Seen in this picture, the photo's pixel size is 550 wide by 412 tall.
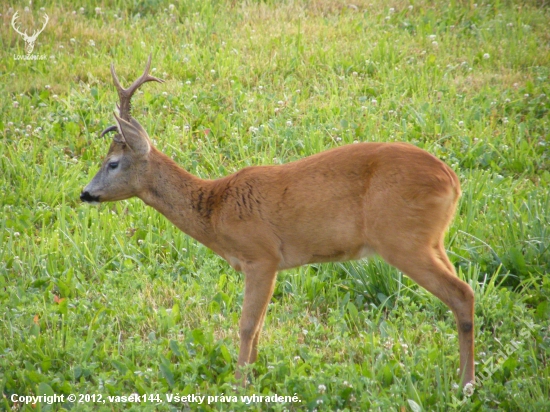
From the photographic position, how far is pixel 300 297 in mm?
5535

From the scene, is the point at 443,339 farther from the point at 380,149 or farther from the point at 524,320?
the point at 380,149

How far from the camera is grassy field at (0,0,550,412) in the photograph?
480 cm

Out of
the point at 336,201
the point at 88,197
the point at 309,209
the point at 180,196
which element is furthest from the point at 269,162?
the point at 336,201

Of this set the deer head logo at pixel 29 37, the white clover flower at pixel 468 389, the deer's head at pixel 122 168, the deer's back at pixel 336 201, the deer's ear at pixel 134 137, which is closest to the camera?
the white clover flower at pixel 468 389

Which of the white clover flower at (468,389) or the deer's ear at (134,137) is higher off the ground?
the deer's ear at (134,137)

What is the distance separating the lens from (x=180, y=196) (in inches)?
216

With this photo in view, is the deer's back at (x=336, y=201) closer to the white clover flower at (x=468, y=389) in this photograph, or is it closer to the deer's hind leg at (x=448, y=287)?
the deer's hind leg at (x=448, y=287)

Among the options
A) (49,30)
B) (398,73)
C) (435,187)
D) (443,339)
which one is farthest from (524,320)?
(49,30)

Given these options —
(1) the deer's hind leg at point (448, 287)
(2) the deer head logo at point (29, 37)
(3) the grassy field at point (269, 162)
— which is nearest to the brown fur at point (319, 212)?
(1) the deer's hind leg at point (448, 287)

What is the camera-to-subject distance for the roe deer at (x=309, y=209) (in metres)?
4.71

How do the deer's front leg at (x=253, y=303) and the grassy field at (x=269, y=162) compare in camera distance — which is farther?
the deer's front leg at (x=253, y=303)

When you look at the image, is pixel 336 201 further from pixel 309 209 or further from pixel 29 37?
pixel 29 37

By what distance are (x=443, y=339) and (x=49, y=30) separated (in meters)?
7.77

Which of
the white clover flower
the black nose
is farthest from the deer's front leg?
the white clover flower
